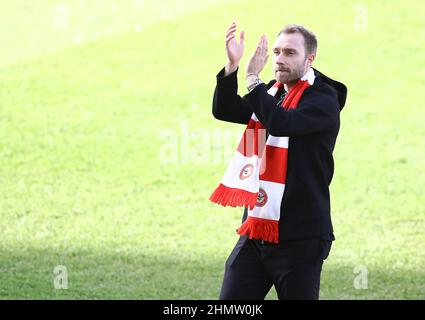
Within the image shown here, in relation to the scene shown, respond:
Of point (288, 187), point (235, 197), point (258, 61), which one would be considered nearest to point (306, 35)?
point (258, 61)

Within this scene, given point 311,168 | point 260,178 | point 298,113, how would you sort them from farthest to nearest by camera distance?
1. point 260,178
2. point 311,168
3. point 298,113

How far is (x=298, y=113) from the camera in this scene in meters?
5.14

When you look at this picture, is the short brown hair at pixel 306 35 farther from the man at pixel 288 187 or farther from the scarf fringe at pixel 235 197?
the scarf fringe at pixel 235 197

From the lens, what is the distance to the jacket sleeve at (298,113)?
5066mm

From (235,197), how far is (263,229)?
25 centimetres

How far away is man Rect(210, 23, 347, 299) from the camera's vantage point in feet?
17.3

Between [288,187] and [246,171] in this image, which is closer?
[288,187]

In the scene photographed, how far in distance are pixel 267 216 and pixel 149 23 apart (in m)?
12.1

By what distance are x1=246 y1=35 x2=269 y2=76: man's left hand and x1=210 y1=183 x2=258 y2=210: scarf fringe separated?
2.12 feet

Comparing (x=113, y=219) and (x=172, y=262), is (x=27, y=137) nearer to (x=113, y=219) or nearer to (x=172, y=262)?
(x=113, y=219)

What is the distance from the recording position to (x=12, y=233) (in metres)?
Answer: 10.2

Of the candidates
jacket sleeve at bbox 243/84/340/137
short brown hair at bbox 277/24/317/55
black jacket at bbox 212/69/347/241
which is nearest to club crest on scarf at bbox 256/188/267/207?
black jacket at bbox 212/69/347/241

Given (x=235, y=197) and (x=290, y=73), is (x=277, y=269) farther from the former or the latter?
(x=290, y=73)

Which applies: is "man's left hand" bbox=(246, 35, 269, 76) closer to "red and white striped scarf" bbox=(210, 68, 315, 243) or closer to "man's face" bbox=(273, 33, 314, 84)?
"man's face" bbox=(273, 33, 314, 84)
